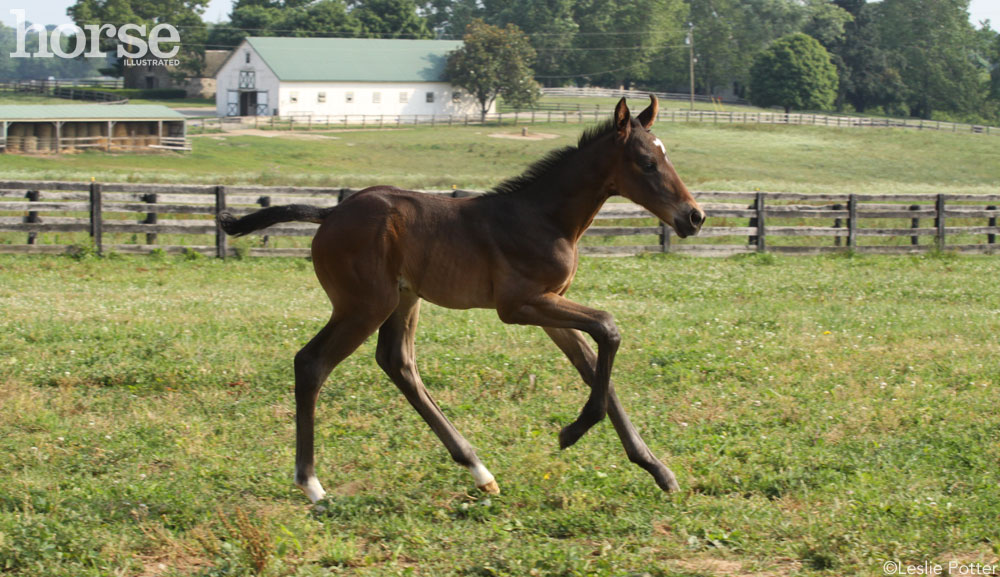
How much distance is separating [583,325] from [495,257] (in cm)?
70

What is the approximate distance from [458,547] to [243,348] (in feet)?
15.7

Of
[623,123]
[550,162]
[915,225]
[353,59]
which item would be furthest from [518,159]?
[623,123]

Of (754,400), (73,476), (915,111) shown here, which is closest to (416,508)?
(73,476)

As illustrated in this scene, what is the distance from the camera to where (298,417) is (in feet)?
19.0

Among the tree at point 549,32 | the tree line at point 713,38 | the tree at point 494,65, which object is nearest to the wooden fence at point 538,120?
the tree at point 494,65

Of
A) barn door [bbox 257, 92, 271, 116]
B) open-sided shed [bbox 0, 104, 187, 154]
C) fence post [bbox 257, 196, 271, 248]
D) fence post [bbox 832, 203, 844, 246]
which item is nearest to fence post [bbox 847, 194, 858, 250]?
fence post [bbox 832, 203, 844, 246]

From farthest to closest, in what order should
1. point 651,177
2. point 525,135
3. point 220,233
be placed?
point 525,135, point 220,233, point 651,177

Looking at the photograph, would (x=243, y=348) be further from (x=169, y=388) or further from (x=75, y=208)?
(x=75, y=208)

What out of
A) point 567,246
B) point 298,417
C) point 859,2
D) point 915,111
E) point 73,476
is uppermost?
point 859,2

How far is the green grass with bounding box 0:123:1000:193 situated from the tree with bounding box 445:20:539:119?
261 inches

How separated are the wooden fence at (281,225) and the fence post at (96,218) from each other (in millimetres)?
18

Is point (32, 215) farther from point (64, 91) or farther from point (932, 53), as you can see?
point (932, 53)

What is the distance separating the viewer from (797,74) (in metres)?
87.6

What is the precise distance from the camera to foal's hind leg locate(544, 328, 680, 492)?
5.66 metres
